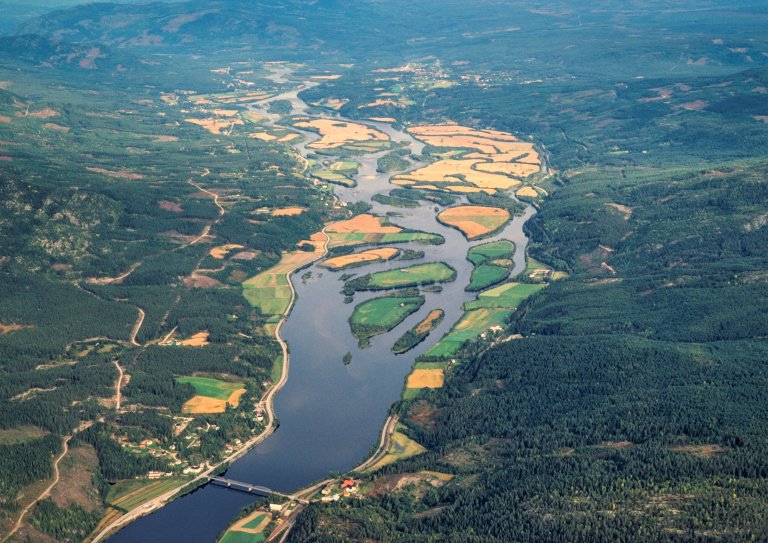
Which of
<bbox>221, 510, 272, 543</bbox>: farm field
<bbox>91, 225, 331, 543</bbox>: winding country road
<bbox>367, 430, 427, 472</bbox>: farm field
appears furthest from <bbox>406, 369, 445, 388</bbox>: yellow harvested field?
<bbox>221, 510, 272, 543</bbox>: farm field

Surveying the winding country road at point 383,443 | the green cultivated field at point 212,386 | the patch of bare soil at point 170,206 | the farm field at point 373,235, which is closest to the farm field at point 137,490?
the winding country road at point 383,443

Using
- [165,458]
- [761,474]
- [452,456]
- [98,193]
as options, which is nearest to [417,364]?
[452,456]

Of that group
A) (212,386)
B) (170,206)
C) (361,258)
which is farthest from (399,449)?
(170,206)

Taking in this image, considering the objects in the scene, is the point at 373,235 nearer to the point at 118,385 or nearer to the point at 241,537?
the point at 118,385

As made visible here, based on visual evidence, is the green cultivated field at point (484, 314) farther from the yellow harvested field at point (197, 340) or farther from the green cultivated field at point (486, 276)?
the yellow harvested field at point (197, 340)

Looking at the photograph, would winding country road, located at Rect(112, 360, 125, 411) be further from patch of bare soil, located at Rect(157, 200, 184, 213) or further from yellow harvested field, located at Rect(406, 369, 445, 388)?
patch of bare soil, located at Rect(157, 200, 184, 213)

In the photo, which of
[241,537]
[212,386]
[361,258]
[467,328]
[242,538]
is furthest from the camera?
[361,258]
